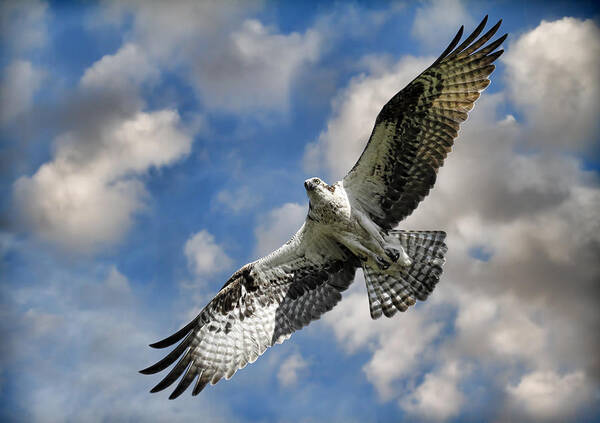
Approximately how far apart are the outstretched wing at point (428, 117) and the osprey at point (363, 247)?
0.01 m

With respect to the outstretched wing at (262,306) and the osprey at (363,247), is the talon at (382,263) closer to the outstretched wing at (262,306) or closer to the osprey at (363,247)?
the osprey at (363,247)

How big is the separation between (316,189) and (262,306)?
2204 mm

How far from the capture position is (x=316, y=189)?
7844 mm

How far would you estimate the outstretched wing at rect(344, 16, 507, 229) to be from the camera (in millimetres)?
7680

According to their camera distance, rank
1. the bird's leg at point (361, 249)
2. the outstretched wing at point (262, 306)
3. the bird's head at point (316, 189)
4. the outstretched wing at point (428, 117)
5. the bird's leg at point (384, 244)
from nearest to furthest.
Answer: the outstretched wing at point (428, 117)
the bird's head at point (316, 189)
the bird's leg at point (384, 244)
the bird's leg at point (361, 249)
the outstretched wing at point (262, 306)

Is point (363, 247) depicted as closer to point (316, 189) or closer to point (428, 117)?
point (316, 189)

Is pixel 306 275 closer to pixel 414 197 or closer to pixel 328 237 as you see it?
pixel 328 237

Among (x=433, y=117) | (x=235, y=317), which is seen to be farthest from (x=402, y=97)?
(x=235, y=317)

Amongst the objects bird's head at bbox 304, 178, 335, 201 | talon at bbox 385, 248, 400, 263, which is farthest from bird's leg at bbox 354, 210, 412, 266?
bird's head at bbox 304, 178, 335, 201

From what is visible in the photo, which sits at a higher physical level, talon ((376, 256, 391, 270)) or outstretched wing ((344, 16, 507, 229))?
outstretched wing ((344, 16, 507, 229))

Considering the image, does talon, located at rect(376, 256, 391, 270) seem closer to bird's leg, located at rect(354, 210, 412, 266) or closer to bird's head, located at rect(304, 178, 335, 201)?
bird's leg, located at rect(354, 210, 412, 266)

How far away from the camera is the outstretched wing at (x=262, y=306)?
27.5 ft

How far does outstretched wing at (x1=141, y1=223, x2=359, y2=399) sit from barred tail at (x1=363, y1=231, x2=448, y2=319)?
0.58 metres

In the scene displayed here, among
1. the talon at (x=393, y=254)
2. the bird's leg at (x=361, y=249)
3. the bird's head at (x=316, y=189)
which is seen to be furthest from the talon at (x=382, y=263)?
the bird's head at (x=316, y=189)
